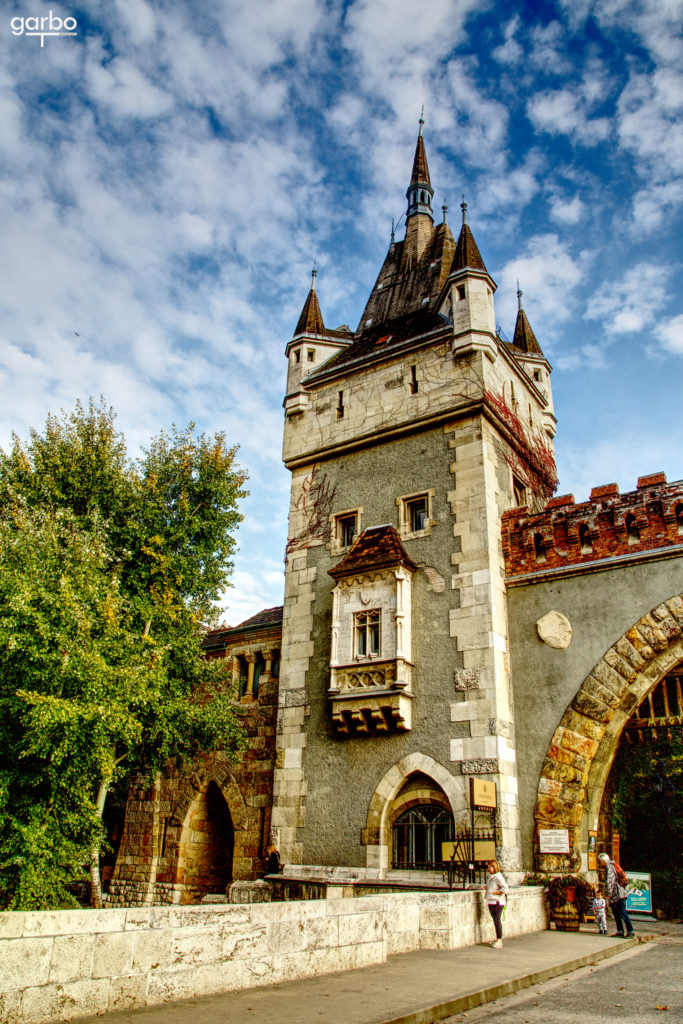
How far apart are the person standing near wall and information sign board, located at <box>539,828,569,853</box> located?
1.12m

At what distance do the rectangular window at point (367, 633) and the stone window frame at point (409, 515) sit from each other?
1818 millimetres

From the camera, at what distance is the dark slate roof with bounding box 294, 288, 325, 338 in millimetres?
19766

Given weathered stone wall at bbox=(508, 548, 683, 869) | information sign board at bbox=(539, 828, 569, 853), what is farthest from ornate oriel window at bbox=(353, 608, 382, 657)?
information sign board at bbox=(539, 828, 569, 853)

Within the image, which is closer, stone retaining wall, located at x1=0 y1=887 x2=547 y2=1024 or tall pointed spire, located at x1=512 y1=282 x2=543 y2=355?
stone retaining wall, located at x1=0 y1=887 x2=547 y2=1024

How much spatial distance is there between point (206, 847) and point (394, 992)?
12.6m

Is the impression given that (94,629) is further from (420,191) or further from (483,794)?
(420,191)

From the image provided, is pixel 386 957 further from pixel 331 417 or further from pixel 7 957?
pixel 331 417

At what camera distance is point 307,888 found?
13.2 metres

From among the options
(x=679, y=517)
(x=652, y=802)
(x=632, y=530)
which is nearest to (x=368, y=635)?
(x=632, y=530)

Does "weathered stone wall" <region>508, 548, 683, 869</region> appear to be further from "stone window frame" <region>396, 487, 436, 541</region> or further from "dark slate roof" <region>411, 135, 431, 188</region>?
"dark slate roof" <region>411, 135, 431, 188</region>

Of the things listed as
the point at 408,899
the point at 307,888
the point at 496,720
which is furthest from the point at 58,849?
the point at 496,720

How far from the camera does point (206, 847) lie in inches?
691

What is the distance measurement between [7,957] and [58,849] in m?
8.30

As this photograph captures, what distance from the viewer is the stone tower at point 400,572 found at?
1357 centimetres
